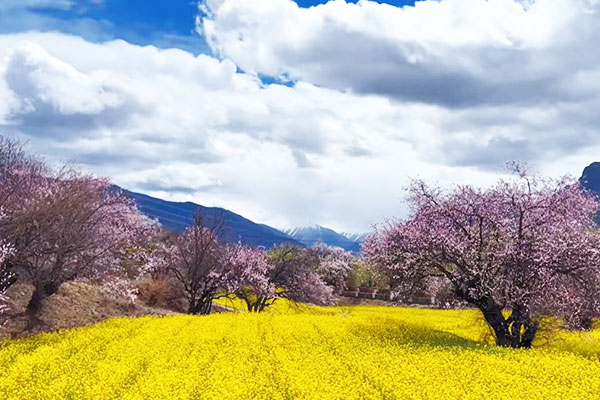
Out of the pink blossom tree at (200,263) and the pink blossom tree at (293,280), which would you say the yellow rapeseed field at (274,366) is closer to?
the pink blossom tree at (200,263)

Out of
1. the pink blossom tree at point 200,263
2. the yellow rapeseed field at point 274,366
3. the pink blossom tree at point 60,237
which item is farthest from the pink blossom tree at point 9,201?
Answer: the pink blossom tree at point 200,263

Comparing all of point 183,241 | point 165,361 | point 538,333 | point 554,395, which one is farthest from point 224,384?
point 183,241

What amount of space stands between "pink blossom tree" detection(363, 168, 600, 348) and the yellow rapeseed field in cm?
237

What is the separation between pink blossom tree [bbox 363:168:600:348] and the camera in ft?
81.0

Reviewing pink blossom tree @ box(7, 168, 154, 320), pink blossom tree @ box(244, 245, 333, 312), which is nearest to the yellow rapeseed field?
pink blossom tree @ box(7, 168, 154, 320)

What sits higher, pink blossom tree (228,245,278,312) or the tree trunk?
pink blossom tree (228,245,278,312)

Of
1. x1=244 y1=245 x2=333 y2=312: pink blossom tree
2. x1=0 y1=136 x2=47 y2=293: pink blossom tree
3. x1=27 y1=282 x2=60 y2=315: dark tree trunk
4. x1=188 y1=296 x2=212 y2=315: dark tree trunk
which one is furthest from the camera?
x1=244 y1=245 x2=333 y2=312: pink blossom tree

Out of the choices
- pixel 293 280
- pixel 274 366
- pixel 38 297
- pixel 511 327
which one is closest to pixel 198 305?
pixel 293 280

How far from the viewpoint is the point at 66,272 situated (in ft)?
92.6

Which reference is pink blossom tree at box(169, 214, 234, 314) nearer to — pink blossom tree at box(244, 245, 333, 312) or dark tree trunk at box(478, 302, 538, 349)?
pink blossom tree at box(244, 245, 333, 312)

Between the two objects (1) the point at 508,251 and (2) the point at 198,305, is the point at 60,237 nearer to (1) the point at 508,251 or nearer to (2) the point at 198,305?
(2) the point at 198,305

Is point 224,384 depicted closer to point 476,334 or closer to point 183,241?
point 476,334

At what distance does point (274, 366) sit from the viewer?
19453mm

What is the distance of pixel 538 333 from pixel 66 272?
77.2ft
